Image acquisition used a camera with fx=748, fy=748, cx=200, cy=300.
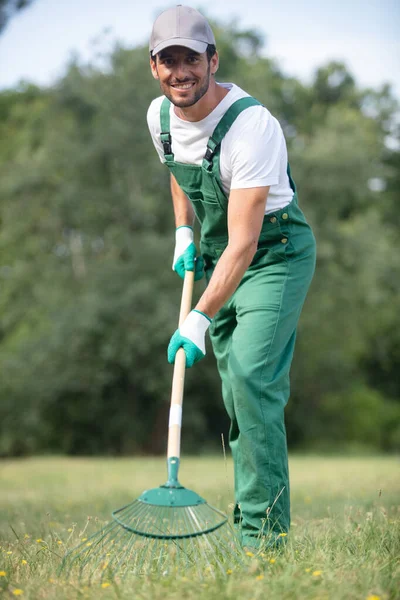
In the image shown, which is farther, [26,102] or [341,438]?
[26,102]

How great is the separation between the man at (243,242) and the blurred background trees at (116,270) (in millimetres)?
14381

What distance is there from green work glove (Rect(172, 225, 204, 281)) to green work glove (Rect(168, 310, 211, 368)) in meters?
0.71

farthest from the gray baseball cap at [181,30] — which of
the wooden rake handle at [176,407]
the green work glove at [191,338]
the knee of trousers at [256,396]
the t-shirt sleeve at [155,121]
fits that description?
the knee of trousers at [256,396]

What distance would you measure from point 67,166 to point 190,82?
16673mm

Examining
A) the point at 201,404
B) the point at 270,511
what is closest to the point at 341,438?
the point at 201,404

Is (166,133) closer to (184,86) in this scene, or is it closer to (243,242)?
(184,86)

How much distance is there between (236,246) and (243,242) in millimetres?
37

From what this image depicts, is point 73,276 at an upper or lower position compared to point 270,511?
upper

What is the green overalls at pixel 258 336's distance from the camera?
336 centimetres

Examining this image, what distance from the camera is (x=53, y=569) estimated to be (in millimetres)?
2871

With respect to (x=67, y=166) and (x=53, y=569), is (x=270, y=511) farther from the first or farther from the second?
(x=67, y=166)

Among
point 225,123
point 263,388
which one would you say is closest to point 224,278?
point 263,388

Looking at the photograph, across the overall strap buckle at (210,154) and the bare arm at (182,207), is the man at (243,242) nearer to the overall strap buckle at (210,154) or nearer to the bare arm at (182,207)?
the overall strap buckle at (210,154)

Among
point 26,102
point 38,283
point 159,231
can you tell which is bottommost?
point 38,283
